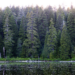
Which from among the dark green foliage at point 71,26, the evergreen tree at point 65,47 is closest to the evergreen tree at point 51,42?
the evergreen tree at point 65,47

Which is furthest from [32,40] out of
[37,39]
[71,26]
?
[71,26]

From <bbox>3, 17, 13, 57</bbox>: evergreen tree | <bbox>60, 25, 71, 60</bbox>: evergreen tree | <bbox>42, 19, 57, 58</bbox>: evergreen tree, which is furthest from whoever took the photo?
<bbox>3, 17, 13, 57</bbox>: evergreen tree

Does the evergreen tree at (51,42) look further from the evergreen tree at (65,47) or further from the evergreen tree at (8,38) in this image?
the evergreen tree at (8,38)

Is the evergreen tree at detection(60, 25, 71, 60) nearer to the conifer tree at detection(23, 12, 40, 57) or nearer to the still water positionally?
the conifer tree at detection(23, 12, 40, 57)

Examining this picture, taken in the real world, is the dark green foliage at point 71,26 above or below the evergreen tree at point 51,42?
above

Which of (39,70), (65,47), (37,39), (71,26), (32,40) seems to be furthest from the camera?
(71,26)

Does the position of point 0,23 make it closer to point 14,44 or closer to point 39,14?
point 14,44

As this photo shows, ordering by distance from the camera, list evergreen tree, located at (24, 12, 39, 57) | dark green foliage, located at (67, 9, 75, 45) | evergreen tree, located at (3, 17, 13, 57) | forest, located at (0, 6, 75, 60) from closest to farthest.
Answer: forest, located at (0, 6, 75, 60)
evergreen tree, located at (24, 12, 39, 57)
evergreen tree, located at (3, 17, 13, 57)
dark green foliage, located at (67, 9, 75, 45)

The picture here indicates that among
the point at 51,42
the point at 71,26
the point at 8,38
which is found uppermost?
the point at 71,26

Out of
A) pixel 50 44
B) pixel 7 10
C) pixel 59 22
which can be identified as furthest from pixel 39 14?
pixel 50 44

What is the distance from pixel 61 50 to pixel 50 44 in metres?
3.82

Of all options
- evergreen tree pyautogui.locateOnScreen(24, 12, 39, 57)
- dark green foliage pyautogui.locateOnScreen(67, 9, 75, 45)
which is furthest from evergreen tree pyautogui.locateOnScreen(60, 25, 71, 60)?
evergreen tree pyautogui.locateOnScreen(24, 12, 39, 57)

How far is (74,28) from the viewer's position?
173 feet

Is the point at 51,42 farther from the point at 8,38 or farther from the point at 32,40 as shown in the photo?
the point at 8,38
